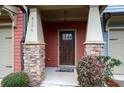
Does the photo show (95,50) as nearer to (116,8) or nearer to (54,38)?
(116,8)

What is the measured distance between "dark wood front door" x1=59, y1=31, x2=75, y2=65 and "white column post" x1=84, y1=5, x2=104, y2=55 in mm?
3043

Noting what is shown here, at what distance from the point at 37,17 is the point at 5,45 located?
8.08ft

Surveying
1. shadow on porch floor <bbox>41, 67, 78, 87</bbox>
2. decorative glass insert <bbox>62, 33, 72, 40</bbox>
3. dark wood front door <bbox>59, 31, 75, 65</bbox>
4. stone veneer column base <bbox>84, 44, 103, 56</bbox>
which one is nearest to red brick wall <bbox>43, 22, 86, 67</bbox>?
dark wood front door <bbox>59, 31, 75, 65</bbox>

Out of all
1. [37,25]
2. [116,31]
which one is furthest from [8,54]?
[116,31]

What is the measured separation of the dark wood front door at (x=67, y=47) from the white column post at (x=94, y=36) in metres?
3.04

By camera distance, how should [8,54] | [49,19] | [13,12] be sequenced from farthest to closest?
[49,19] → [8,54] → [13,12]

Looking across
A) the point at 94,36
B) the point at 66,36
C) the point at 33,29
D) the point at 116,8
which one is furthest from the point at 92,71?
the point at 66,36

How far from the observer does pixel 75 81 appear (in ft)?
22.5

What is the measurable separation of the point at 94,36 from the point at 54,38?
3.57 m

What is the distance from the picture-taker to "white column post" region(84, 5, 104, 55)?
6.49 m

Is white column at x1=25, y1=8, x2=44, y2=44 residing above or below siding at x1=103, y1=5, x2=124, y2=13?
below

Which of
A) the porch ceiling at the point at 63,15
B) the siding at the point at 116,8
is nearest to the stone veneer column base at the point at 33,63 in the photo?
the porch ceiling at the point at 63,15

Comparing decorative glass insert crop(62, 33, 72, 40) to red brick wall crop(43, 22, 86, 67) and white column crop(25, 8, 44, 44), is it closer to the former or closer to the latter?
red brick wall crop(43, 22, 86, 67)
